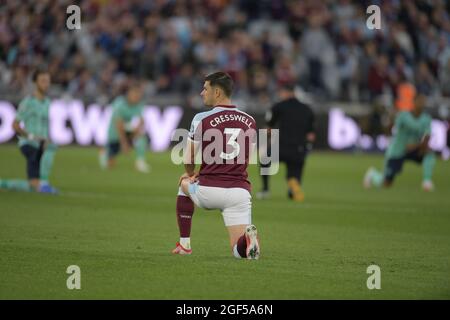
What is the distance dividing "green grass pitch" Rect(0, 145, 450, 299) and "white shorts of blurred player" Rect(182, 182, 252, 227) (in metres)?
0.48

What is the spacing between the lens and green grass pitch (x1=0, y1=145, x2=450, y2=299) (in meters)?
9.08

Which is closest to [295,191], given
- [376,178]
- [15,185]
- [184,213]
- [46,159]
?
[376,178]

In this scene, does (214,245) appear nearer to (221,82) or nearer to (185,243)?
(185,243)

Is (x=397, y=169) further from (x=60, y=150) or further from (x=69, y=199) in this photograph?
(x=60, y=150)

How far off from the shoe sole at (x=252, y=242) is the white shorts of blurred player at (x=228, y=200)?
0.33 m

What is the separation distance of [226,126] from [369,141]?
21.6m

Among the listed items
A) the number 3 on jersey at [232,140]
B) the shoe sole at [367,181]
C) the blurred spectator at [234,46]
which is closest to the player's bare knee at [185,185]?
the number 3 on jersey at [232,140]

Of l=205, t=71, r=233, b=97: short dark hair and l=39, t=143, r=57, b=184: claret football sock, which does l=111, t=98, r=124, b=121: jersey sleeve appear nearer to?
l=39, t=143, r=57, b=184: claret football sock

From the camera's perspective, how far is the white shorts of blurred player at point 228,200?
10.6m

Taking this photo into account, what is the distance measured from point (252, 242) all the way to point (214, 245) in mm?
1759

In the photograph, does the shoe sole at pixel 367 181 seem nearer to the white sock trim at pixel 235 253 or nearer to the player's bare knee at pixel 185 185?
the white sock trim at pixel 235 253

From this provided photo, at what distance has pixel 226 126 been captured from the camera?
416 inches

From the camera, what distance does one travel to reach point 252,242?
1034cm
